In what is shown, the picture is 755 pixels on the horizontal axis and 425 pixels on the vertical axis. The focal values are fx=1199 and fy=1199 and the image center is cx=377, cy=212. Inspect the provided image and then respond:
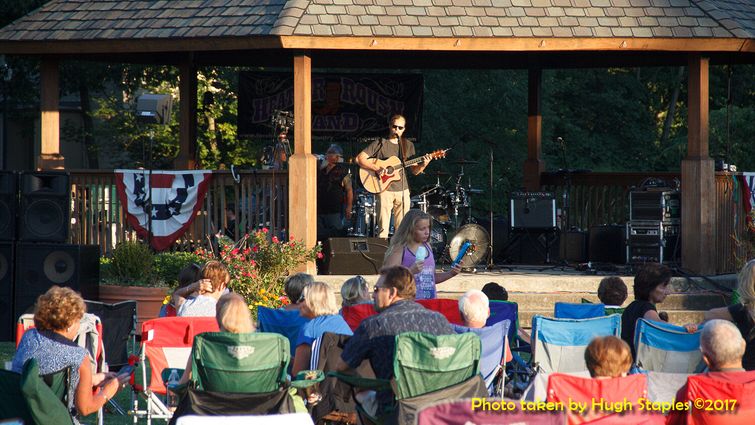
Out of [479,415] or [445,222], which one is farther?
[445,222]

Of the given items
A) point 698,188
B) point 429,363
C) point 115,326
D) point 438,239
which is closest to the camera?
point 429,363

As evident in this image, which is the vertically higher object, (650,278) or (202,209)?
(202,209)

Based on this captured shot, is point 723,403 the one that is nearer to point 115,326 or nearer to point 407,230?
point 407,230

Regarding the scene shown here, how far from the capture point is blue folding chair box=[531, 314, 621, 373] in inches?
308

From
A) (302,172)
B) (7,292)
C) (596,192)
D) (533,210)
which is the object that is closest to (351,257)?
(302,172)

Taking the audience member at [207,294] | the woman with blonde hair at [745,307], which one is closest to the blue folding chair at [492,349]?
the woman with blonde hair at [745,307]

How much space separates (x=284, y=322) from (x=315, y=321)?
400mm

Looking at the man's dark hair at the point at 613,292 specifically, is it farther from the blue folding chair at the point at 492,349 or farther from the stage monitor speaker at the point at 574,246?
the stage monitor speaker at the point at 574,246

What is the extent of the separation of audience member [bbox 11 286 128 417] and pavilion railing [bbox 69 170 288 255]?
23.6 feet

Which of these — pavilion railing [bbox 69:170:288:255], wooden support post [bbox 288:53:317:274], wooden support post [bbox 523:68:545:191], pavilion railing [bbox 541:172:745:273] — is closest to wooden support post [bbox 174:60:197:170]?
pavilion railing [bbox 69:170:288:255]

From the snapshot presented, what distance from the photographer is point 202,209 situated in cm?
1398

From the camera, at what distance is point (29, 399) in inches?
223

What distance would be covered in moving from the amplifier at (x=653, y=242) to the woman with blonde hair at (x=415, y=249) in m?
5.33

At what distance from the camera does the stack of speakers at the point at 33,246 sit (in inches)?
469
